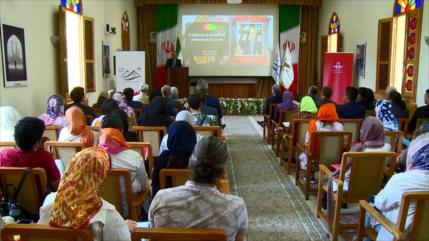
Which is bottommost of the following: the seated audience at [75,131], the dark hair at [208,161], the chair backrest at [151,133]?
the chair backrest at [151,133]

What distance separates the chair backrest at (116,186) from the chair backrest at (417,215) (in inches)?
60.2

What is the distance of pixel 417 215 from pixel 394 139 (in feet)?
6.23

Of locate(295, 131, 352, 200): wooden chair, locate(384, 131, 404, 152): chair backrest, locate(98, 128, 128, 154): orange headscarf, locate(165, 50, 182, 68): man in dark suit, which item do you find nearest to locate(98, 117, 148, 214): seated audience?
locate(98, 128, 128, 154): orange headscarf

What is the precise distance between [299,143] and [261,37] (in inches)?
301

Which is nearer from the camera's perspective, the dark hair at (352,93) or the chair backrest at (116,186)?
the chair backrest at (116,186)

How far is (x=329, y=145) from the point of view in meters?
3.98

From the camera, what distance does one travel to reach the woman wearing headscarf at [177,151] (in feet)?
8.52

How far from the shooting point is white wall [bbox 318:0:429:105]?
6.46 metres

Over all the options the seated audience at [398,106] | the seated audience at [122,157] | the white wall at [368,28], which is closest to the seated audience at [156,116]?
the seated audience at [122,157]

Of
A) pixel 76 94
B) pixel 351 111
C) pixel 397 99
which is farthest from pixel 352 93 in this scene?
pixel 76 94

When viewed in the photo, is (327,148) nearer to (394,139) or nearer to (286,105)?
(394,139)

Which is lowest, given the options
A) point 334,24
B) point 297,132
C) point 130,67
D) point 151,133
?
point 297,132

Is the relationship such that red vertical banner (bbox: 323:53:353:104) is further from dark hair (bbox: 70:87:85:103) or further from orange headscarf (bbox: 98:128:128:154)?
orange headscarf (bbox: 98:128:128:154)

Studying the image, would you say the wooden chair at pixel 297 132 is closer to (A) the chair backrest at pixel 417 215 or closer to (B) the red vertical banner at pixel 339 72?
(A) the chair backrest at pixel 417 215
